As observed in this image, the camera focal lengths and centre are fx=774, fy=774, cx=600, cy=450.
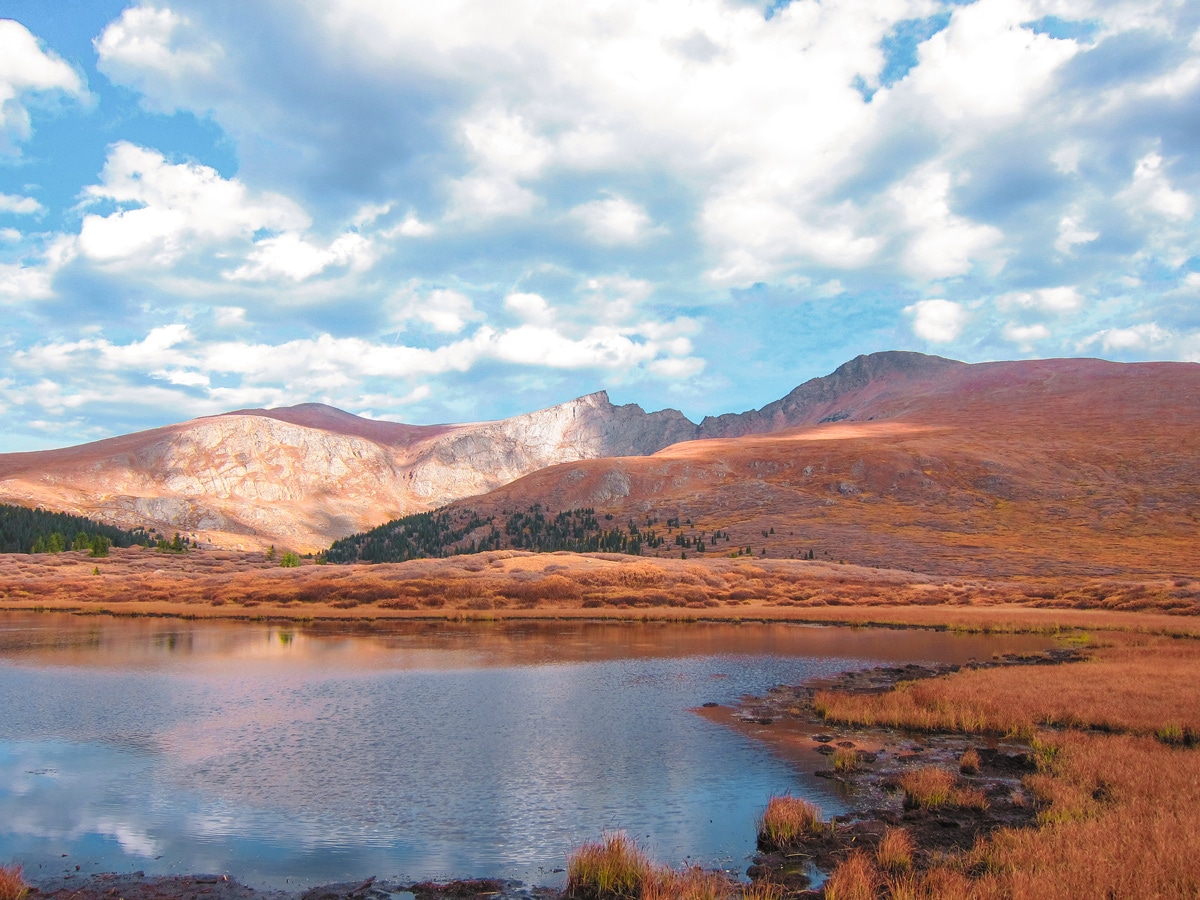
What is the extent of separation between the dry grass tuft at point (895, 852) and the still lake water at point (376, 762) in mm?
3086

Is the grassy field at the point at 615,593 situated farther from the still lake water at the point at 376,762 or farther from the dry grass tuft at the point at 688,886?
the dry grass tuft at the point at 688,886

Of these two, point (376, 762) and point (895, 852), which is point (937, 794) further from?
point (376, 762)

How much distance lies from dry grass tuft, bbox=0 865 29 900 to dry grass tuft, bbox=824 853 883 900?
14.7 m

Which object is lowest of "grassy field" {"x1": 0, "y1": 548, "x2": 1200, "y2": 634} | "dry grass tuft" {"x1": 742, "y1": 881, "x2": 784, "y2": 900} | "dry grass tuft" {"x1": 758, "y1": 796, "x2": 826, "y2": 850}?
"grassy field" {"x1": 0, "y1": 548, "x2": 1200, "y2": 634}

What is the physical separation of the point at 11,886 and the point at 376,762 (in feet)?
37.8

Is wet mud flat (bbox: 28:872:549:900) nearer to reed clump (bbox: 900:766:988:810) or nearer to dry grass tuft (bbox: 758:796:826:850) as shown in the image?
dry grass tuft (bbox: 758:796:826:850)

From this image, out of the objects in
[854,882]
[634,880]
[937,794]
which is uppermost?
[854,882]

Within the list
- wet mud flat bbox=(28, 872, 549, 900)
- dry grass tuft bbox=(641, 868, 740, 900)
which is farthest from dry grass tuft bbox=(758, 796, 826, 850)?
wet mud flat bbox=(28, 872, 549, 900)

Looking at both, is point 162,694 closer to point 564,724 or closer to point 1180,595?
point 564,724

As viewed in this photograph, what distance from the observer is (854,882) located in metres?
14.0

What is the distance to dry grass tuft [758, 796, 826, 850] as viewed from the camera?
17844mm

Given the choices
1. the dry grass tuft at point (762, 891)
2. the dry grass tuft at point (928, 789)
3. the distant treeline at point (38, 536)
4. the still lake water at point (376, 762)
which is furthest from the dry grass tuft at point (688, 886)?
the distant treeline at point (38, 536)

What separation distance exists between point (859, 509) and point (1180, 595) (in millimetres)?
112437

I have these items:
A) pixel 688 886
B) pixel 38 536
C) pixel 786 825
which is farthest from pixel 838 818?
pixel 38 536
